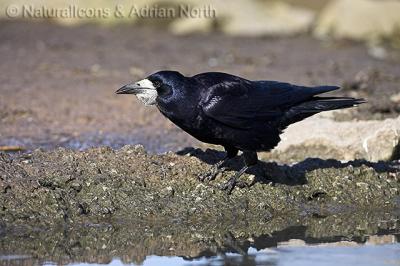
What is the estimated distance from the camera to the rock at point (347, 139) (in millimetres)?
8062

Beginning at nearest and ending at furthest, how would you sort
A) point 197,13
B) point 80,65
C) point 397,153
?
point 397,153 → point 80,65 → point 197,13

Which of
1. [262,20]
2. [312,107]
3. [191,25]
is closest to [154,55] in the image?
[191,25]

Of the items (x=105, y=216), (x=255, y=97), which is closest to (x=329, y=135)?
(x=255, y=97)

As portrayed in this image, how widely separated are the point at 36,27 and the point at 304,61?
4.59 meters

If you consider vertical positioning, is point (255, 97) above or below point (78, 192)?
above

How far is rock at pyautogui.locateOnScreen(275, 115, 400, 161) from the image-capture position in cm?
806

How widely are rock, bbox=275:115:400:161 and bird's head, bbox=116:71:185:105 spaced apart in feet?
6.99

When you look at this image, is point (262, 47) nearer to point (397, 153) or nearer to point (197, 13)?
point (197, 13)

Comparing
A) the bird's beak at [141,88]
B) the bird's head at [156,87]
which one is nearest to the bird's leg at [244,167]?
the bird's head at [156,87]

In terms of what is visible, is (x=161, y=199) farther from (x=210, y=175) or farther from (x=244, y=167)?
(x=244, y=167)

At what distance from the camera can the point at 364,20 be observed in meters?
15.7

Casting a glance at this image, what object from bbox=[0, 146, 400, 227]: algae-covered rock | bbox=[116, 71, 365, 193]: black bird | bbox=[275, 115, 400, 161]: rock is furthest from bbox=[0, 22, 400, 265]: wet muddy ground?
bbox=[116, 71, 365, 193]: black bird

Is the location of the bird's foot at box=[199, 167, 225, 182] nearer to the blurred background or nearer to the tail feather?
the tail feather

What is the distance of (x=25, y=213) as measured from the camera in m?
6.42
